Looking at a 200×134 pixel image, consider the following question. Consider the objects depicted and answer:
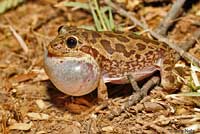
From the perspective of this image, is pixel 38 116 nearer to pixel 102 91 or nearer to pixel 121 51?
pixel 102 91

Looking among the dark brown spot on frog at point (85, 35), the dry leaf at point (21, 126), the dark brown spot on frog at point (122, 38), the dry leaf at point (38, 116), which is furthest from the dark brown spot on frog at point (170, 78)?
the dry leaf at point (21, 126)

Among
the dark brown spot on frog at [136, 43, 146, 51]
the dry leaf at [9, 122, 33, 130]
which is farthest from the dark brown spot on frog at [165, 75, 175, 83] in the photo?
Result: the dry leaf at [9, 122, 33, 130]

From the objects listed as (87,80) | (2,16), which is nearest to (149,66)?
(87,80)

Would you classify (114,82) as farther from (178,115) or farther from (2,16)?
(2,16)

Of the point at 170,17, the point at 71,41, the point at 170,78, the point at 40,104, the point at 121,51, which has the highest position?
the point at 170,17

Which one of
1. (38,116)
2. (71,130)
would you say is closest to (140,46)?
(71,130)

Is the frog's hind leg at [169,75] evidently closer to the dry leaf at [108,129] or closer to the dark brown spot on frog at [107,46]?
the dark brown spot on frog at [107,46]

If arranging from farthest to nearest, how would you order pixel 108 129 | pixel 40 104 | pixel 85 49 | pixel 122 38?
pixel 40 104 < pixel 122 38 < pixel 85 49 < pixel 108 129
